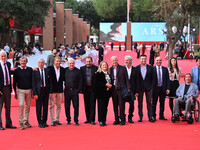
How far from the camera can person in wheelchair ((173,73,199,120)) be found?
34.1ft

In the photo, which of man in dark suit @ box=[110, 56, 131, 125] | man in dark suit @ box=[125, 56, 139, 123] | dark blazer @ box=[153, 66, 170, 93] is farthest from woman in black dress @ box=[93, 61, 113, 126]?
dark blazer @ box=[153, 66, 170, 93]

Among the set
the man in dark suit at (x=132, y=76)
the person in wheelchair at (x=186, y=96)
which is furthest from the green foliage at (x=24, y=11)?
the person in wheelchair at (x=186, y=96)

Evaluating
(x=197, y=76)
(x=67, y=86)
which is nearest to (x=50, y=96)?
(x=67, y=86)

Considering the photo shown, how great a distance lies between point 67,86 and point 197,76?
349 centimetres

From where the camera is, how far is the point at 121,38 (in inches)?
3445

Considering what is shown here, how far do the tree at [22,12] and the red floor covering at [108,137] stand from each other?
85.0 ft

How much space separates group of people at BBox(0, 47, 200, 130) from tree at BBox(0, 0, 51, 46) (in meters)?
25.7

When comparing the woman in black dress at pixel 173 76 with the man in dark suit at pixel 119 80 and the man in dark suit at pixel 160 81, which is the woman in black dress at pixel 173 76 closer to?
the man in dark suit at pixel 160 81

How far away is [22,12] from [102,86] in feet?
91.6

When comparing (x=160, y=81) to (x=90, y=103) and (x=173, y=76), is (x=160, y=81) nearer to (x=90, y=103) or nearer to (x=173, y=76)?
(x=173, y=76)

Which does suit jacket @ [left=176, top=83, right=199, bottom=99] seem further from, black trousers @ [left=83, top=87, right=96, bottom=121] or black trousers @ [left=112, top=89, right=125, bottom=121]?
black trousers @ [left=83, top=87, right=96, bottom=121]

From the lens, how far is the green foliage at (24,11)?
3481 centimetres

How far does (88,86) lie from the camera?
34.3 ft

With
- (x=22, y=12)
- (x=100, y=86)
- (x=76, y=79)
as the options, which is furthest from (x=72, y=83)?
(x=22, y=12)
